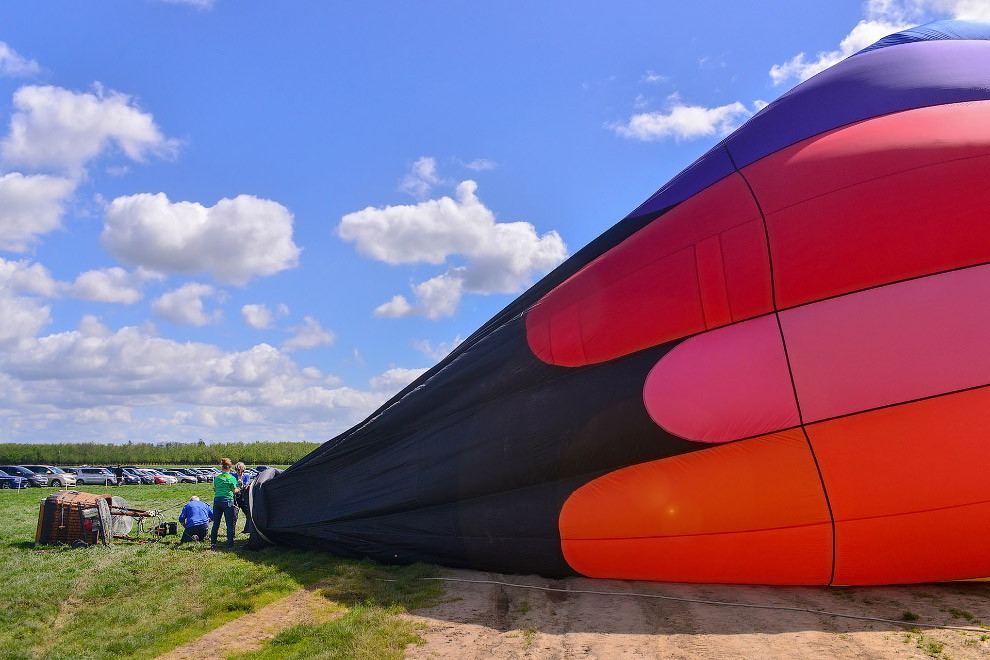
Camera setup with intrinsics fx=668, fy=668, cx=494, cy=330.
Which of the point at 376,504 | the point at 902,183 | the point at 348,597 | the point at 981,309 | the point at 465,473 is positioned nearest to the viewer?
the point at 981,309

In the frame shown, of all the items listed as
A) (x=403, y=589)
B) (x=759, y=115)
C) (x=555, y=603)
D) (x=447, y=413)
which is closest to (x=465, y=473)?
(x=447, y=413)

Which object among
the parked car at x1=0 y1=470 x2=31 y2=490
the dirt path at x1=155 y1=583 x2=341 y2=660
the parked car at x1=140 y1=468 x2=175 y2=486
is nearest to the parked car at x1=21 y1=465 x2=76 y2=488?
the parked car at x1=0 y1=470 x2=31 y2=490

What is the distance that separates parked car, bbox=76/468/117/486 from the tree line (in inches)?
1075

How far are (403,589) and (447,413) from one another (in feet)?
6.28

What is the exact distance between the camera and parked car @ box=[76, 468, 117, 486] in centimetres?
Result: 3700

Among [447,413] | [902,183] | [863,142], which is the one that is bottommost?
[447,413]

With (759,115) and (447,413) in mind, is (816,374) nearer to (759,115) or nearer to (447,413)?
(759,115)

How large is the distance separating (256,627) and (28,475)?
4003 centimetres

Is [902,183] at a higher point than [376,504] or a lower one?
higher

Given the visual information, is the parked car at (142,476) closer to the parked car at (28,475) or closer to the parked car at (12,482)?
the parked car at (28,475)

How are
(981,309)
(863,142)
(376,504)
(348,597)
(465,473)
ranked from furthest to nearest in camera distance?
(376,504) < (465,473) < (348,597) < (863,142) < (981,309)

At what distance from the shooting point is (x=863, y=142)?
5922 mm

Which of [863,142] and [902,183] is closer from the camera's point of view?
[902,183]

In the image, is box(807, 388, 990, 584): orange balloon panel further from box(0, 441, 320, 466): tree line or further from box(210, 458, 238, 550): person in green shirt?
box(0, 441, 320, 466): tree line
